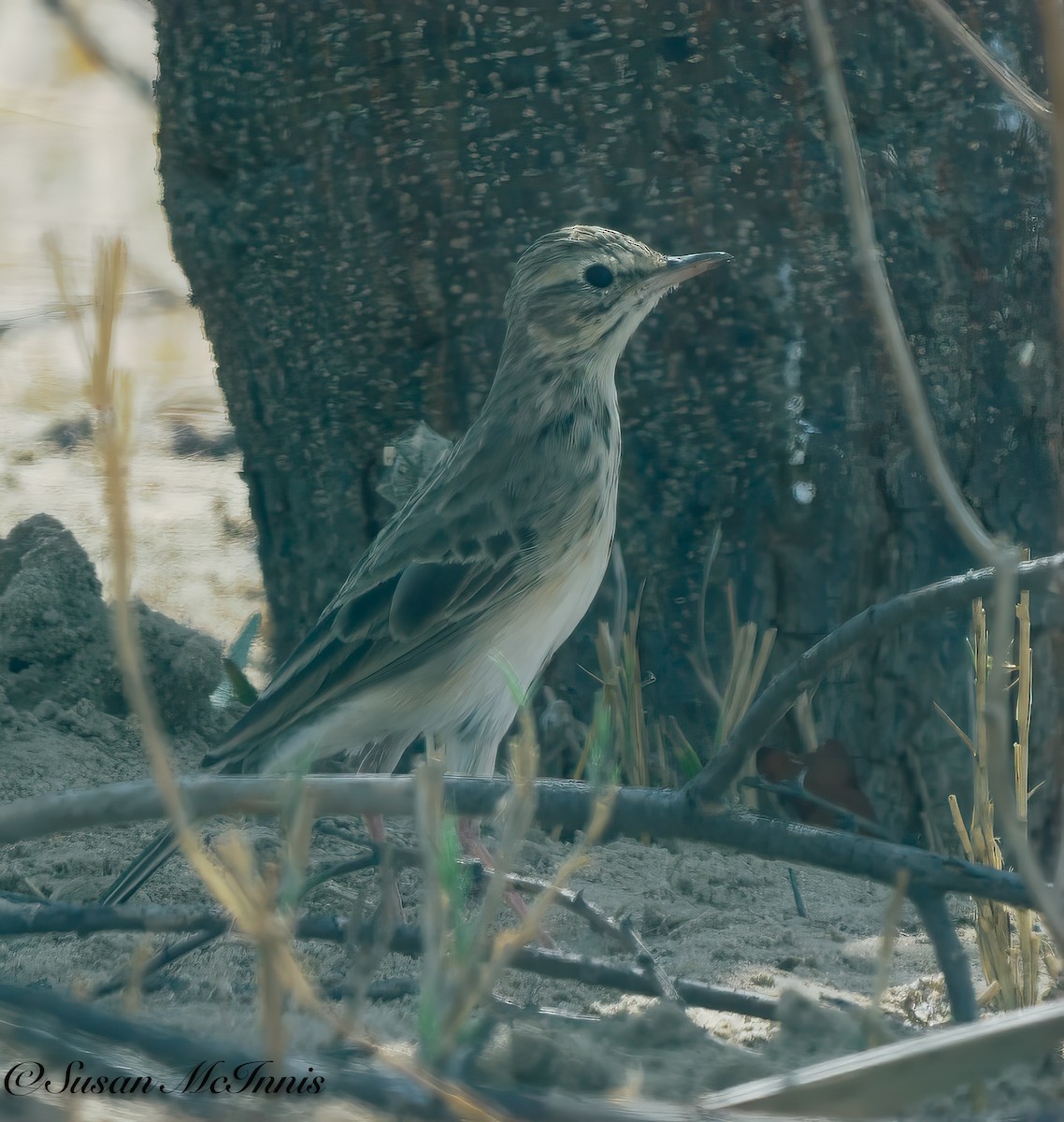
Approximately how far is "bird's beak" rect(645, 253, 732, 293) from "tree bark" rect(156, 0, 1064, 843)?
0.35m

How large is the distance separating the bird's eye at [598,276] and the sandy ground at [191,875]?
1.65 meters

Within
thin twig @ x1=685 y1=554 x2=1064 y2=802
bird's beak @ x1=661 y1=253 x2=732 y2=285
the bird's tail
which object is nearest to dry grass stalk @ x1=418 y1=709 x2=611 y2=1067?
thin twig @ x1=685 y1=554 x2=1064 y2=802

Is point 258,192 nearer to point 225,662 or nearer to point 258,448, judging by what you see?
point 258,448

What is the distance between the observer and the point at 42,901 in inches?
115

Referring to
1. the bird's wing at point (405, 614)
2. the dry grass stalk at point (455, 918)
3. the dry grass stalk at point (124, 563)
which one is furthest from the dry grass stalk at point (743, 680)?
the dry grass stalk at point (124, 563)

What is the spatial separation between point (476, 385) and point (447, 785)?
2.42 meters

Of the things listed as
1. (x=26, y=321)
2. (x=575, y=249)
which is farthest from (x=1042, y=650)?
(x=26, y=321)

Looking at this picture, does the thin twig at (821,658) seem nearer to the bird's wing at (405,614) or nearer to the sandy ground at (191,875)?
the sandy ground at (191,875)

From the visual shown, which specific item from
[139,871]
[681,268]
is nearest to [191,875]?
[139,871]

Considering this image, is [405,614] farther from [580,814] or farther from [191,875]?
[580,814]

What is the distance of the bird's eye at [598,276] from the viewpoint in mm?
4055

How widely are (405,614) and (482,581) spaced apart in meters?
0.25

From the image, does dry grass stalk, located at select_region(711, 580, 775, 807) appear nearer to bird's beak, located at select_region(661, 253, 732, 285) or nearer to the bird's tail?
bird's beak, located at select_region(661, 253, 732, 285)

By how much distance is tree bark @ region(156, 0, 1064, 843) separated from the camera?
4.20m
